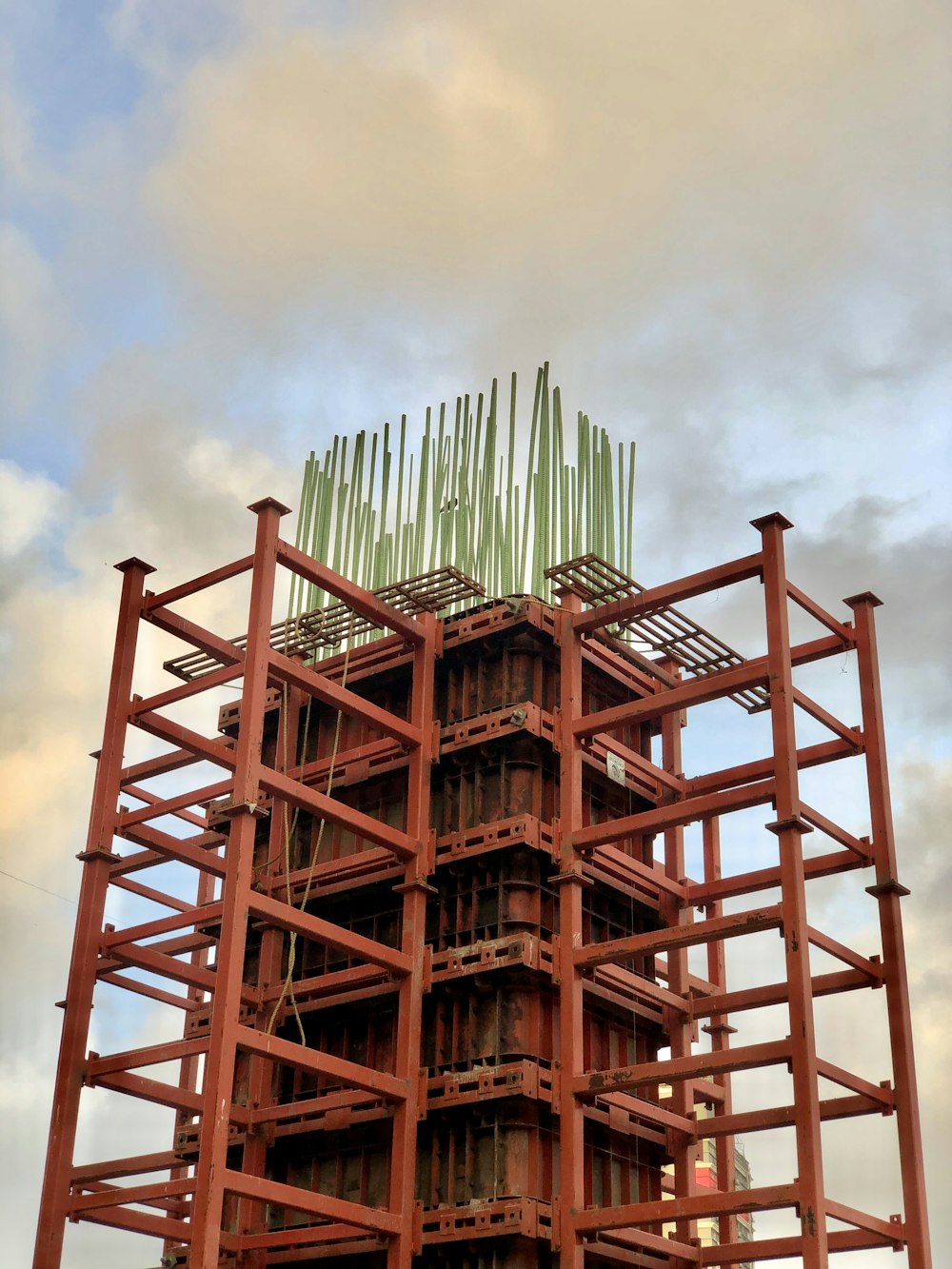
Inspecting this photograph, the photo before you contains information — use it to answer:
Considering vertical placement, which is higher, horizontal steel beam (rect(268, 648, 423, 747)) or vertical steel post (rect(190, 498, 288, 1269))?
horizontal steel beam (rect(268, 648, 423, 747))

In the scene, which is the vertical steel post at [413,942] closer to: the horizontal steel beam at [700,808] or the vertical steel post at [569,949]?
the vertical steel post at [569,949]

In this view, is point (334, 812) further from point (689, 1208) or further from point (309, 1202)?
point (689, 1208)

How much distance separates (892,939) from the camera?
34.2 metres

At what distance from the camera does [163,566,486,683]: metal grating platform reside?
3831cm

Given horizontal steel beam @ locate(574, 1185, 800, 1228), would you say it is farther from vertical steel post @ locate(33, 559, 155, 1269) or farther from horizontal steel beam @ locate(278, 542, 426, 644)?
horizontal steel beam @ locate(278, 542, 426, 644)

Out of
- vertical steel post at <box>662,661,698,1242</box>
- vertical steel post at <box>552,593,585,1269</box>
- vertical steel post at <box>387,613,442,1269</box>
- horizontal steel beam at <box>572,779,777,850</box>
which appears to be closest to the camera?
vertical steel post at <box>552,593,585,1269</box>

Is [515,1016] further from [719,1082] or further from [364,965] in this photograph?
[719,1082]

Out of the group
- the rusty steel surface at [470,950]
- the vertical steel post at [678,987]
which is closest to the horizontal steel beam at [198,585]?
the rusty steel surface at [470,950]

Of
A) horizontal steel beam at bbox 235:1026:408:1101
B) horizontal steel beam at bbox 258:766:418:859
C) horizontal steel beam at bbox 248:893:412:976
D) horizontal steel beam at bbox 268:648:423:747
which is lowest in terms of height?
horizontal steel beam at bbox 235:1026:408:1101

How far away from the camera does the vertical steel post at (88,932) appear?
32.2 m

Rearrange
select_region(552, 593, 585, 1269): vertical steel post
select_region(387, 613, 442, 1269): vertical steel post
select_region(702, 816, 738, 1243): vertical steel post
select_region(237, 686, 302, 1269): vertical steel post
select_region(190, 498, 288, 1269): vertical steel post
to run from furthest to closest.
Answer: select_region(702, 816, 738, 1243): vertical steel post, select_region(237, 686, 302, 1269): vertical steel post, select_region(387, 613, 442, 1269): vertical steel post, select_region(552, 593, 585, 1269): vertical steel post, select_region(190, 498, 288, 1269): vertical steel post

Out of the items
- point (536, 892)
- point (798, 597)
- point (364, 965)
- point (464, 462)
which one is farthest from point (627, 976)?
point (464, 462)

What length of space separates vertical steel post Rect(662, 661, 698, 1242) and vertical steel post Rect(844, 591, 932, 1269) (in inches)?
165

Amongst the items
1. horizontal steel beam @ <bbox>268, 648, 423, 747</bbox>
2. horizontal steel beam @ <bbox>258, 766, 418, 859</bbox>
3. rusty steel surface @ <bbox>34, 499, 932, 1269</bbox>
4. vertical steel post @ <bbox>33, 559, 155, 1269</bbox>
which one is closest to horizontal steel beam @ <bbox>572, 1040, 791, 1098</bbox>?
rusty steel surface @ <bbox>34, 499, 932, 1269</bbox>
